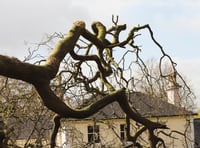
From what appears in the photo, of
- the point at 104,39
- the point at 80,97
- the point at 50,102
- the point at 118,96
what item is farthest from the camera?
the point at 80,97

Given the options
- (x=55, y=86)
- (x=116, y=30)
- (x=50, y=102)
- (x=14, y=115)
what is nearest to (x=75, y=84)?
(x=55, y=86)

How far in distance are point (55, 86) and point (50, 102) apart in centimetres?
208

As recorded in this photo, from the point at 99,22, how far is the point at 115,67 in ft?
2.17

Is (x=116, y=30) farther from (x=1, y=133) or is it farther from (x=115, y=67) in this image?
(x=1, y=133)

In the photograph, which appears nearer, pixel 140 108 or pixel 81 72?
pixel 81 72

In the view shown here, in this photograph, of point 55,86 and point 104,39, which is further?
point 55,86

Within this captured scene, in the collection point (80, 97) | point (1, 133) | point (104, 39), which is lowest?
point (1, 133)

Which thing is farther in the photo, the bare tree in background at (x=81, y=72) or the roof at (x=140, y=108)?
the roof at (x=140, y=108)

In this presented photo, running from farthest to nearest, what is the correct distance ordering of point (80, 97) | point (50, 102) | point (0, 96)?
point (0, 96), point (80, 97), point (50, 102)

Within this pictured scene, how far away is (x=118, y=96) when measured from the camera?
3.33 m

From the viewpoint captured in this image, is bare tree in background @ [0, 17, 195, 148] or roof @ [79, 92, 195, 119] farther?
roof @ [79, 92, 195, 119]

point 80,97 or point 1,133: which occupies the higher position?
point 80,97

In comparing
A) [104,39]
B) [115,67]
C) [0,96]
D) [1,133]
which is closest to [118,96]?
[104,39]

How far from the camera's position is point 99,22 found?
4066 millimetres
